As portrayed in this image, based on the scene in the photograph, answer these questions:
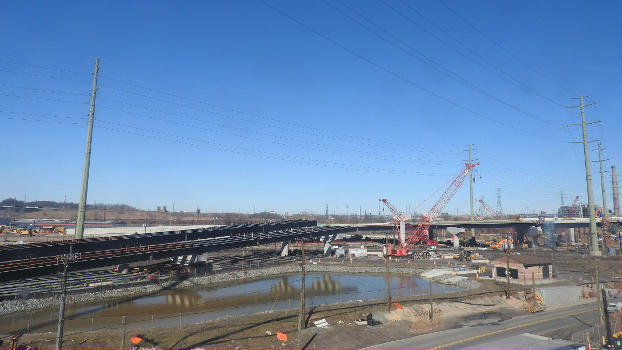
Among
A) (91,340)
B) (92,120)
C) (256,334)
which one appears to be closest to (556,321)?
(256,334)

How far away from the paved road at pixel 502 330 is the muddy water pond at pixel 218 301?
16.4m

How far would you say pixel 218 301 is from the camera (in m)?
50.3

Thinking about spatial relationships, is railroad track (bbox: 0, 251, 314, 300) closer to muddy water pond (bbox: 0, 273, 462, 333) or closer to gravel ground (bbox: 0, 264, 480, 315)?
gravel ground (bbox: 0, 264, 480, 315)

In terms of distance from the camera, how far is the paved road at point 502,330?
28.6 m

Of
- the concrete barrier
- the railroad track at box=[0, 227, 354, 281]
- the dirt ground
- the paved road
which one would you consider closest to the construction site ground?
the dirt ground

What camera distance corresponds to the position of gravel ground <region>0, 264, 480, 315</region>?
1695 inches

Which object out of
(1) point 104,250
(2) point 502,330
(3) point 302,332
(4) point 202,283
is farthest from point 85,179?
(2) point 502,330

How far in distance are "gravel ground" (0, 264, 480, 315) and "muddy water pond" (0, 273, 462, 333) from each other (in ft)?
4.51

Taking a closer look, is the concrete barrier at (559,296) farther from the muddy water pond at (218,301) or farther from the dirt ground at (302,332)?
the muddy water pond at (218,301)

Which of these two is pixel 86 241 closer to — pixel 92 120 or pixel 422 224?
pixel 92 120

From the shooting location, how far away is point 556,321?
3559cm

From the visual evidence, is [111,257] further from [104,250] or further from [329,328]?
[329,328]

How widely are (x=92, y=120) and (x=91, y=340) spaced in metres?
38.2

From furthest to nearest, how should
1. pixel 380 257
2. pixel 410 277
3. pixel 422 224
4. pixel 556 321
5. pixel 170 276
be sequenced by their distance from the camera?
1. pixel 422 224
2. pixel 380 257
3. pixel 410 277
4. pixel 170 276
5. pixel 556 321
